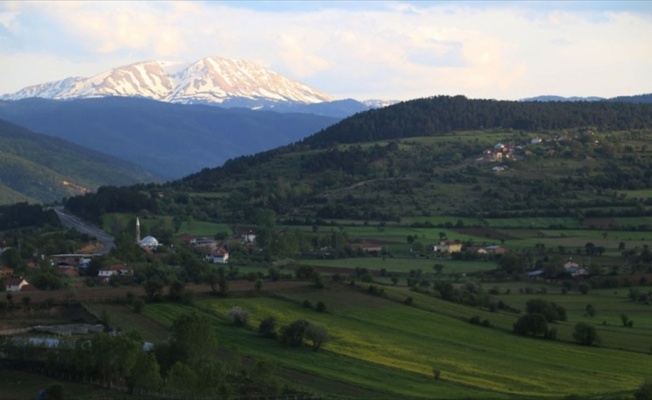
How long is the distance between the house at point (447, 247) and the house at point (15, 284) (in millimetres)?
39779

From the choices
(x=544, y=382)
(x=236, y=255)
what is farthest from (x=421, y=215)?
(x=544, y=382)

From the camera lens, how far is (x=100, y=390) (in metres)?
47.1

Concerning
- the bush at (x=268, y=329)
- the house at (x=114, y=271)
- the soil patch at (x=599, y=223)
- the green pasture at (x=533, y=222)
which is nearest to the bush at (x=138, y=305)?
the bush at (x=268, y=329)

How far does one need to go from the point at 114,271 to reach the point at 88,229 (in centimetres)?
4003

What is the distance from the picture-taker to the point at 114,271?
82938mm

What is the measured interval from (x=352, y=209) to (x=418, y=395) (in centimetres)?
8044

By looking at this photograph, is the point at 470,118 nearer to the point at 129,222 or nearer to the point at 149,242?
the point at 129,222

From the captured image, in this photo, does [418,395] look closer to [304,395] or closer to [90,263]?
[304,395]

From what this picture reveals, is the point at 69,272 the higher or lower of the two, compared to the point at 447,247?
lower

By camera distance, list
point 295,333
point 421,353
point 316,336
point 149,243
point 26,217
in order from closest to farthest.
→ 1. point 316,336
2. point 421,353
3. point 295,333
4. point 149,243
5. point 26,217

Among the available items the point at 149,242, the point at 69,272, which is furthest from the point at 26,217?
the point at 69,272

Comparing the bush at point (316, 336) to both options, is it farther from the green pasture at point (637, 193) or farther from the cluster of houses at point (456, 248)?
the green pasture at point (637, 193)

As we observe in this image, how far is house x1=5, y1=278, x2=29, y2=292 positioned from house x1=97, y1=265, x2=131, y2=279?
833 cm

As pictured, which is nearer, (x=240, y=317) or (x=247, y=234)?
(x=240, y=317)
